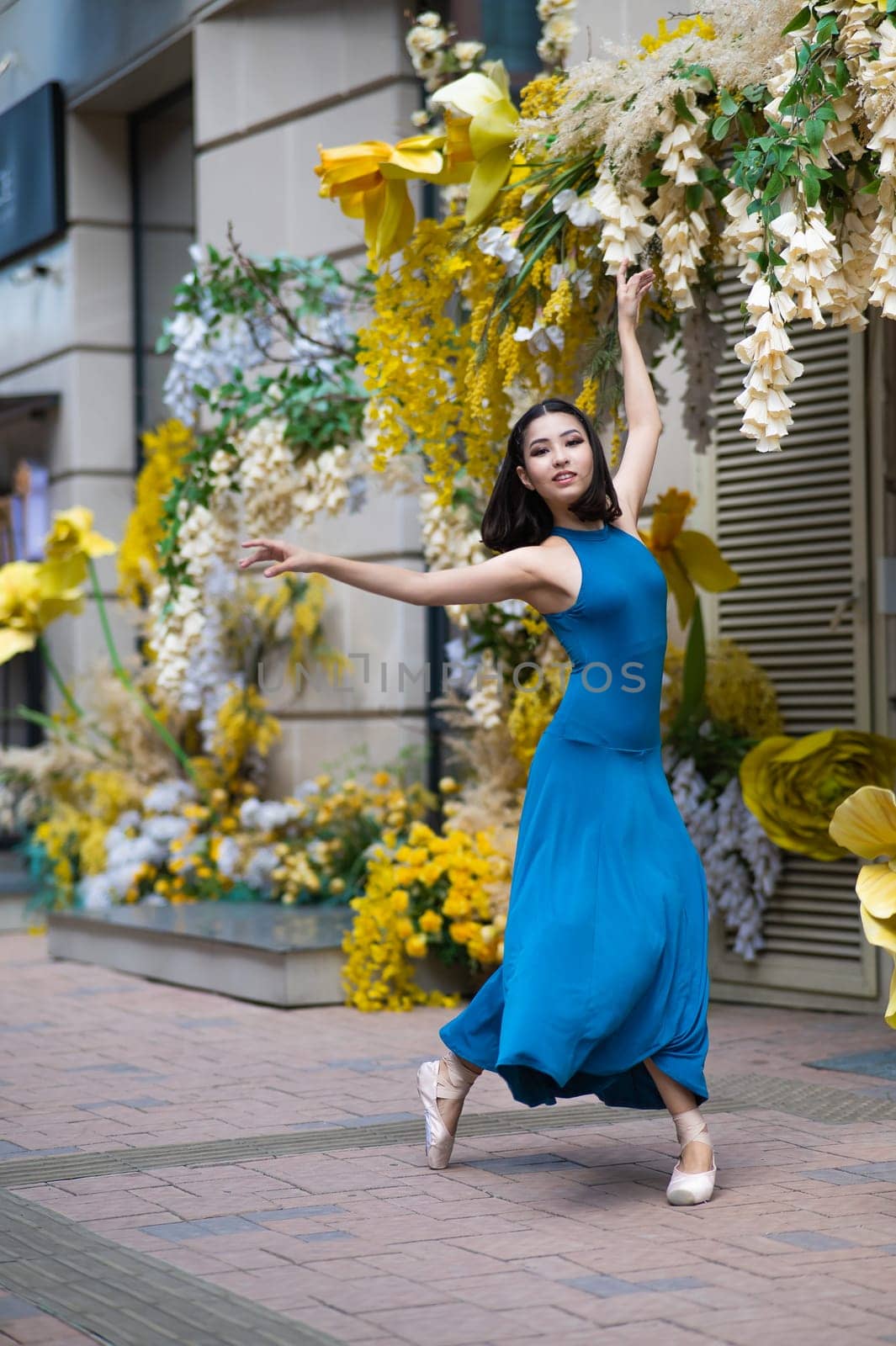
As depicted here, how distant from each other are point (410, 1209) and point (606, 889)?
32.7 inches

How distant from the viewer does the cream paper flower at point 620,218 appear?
4.77 m

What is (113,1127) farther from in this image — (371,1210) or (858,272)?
(858,272)

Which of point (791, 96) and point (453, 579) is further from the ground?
point (791, 96)

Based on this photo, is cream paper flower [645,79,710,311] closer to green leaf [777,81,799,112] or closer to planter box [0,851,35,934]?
green leaf [777,81,799,112]

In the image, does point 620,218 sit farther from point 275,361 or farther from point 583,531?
point 275,361

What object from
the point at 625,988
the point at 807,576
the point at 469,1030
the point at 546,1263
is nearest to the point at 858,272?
the point at 625,988

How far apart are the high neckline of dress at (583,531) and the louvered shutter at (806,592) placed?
2418 millimetres

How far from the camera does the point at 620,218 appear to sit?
4766 mm

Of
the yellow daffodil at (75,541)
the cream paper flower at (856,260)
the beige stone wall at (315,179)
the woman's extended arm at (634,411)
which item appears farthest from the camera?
the yellow daffodil at (75,541)

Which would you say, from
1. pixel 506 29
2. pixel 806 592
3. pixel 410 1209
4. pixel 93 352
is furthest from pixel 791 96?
pixel 93 352

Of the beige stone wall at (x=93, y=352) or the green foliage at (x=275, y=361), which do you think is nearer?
the green foliage at (x=275, y=361)

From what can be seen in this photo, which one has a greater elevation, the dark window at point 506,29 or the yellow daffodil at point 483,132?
the dark window at point 506,29

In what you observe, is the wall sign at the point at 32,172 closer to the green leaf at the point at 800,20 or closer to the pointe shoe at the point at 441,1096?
the green leaf at the point at 800,20

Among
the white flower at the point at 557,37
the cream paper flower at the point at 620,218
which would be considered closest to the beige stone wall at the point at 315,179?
the white flower at the point at 557,37
